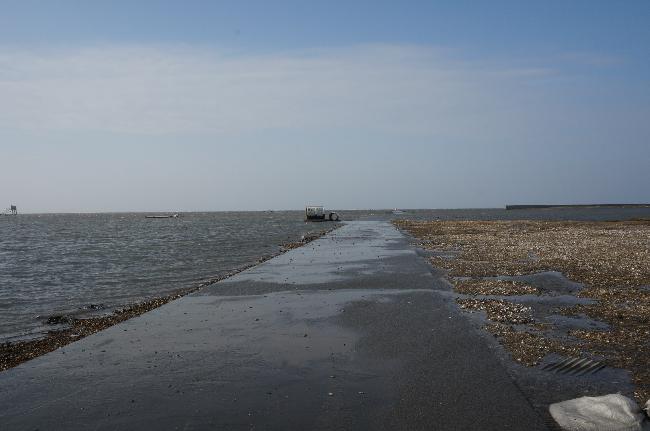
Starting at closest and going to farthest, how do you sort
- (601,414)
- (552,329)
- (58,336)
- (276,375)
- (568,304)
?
(601,414) → (276,375) → (552,329) → (58,336) → (568,304)

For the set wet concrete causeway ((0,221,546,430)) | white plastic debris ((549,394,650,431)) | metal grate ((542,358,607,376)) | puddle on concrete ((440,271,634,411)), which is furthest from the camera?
metal grate ((542,358,607,376))

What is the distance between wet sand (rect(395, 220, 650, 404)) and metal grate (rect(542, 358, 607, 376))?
7.7 inches

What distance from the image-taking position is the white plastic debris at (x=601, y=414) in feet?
21.2

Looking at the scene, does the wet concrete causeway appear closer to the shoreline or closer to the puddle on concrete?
the puddle on concrete

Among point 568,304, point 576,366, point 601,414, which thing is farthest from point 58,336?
point 568,304

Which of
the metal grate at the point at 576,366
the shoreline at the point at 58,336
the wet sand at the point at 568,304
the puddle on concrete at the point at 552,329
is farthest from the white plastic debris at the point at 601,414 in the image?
the shoreline at the point at 58,336

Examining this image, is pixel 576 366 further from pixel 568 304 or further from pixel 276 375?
pixel 568 304

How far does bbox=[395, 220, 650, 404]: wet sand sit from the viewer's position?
9625mm

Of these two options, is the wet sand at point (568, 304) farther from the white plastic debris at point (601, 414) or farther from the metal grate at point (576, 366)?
the white plastic debris at point (601, 414)

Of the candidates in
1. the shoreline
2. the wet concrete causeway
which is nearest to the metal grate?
the wet concrete causeway

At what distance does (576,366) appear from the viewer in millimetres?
8969

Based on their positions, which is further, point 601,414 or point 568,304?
point 568,304

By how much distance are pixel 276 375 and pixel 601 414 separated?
4.98 m

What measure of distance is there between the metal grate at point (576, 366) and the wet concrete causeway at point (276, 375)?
3.39 ft
